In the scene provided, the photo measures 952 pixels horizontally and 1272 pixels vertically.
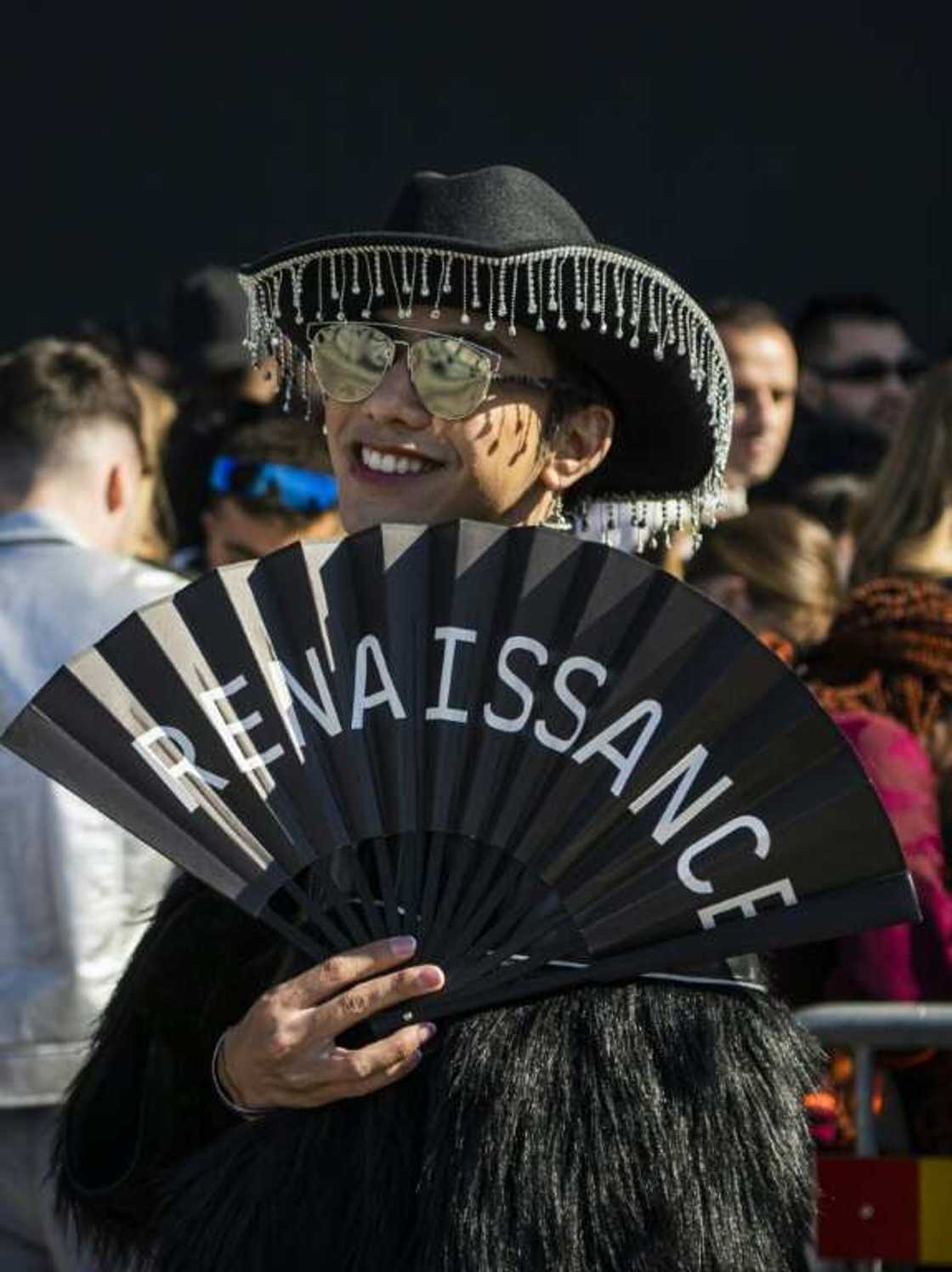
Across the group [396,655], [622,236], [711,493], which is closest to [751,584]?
[711,493]

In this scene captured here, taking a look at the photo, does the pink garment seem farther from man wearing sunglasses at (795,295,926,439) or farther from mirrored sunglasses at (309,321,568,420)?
man wearing sunglasses at (795,295,926,439)

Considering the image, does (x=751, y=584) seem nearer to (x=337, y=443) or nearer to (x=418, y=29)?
(x=337, y=443)

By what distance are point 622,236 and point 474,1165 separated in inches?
243

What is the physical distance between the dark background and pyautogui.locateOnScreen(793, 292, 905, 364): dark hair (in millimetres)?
1341

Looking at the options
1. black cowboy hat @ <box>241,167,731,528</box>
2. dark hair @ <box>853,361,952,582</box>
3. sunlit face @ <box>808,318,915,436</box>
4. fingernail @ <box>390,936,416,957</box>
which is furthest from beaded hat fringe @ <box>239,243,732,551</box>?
sunlit face @ <box>808,318,915,436</box>

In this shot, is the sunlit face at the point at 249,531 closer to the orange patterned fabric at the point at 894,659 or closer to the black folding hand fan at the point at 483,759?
the orange patterned fabric at the point at 894,659

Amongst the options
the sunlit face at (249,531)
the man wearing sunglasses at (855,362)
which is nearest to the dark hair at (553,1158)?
the sunlit face at (249,531)

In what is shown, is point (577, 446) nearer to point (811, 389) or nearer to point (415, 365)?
point (415, 365)

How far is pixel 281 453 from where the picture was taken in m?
5.26

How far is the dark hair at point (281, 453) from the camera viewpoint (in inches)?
206

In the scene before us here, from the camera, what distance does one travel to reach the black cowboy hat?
9.35 ft

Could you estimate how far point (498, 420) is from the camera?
9.44ft

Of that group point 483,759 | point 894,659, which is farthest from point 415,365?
point 894,659

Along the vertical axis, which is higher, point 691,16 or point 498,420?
point 691,16
